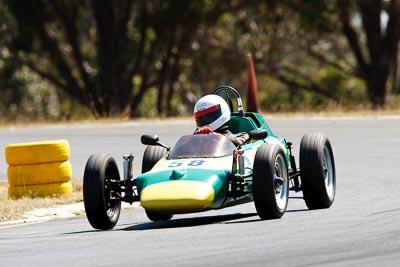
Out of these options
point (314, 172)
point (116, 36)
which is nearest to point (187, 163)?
point (314, 172)

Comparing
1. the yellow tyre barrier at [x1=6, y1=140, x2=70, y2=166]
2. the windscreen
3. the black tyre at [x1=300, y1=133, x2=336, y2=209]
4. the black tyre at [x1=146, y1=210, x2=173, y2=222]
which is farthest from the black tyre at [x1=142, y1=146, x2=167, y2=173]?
the yellow tyre barrier at [x1=6, y1=140, x2=70, y2=166]

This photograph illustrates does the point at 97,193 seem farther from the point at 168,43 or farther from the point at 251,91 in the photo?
the point at 168,43

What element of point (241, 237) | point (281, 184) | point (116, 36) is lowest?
point (241, 237)

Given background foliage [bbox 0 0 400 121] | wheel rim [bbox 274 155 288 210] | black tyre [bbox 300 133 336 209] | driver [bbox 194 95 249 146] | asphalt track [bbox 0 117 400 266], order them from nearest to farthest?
1. asphalt track [bbox 0 117 400 266]
2. wheel rim [bbox 274 155 288 210]
3. black tyre [bbox 300 133 336 209]
4. driver [bbox 194 95 249 146]
5. background foliage [bbox 0 0 400 121]

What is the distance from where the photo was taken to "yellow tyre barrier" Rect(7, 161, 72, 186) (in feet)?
51.1

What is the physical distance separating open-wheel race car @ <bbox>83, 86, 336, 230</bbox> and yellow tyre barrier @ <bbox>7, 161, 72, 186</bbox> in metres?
3.22

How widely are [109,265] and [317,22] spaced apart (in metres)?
32.5

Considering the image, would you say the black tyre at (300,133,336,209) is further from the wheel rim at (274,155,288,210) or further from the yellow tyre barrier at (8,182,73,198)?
the yellow tyre barrier at (8,182,73,198)

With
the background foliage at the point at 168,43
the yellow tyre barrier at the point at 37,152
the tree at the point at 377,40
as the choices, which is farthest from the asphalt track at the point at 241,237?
the tree at the point at 377,40

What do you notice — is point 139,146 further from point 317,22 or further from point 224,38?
point 224,38

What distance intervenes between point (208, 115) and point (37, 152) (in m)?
3.63

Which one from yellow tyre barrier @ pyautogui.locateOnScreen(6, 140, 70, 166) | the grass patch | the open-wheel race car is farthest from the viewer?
yellow tyre barrier @ pyautogui.locateOnScreen(6, 140, 70, 166)

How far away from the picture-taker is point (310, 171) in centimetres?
1234

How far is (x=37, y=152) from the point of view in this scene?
15.4 m
